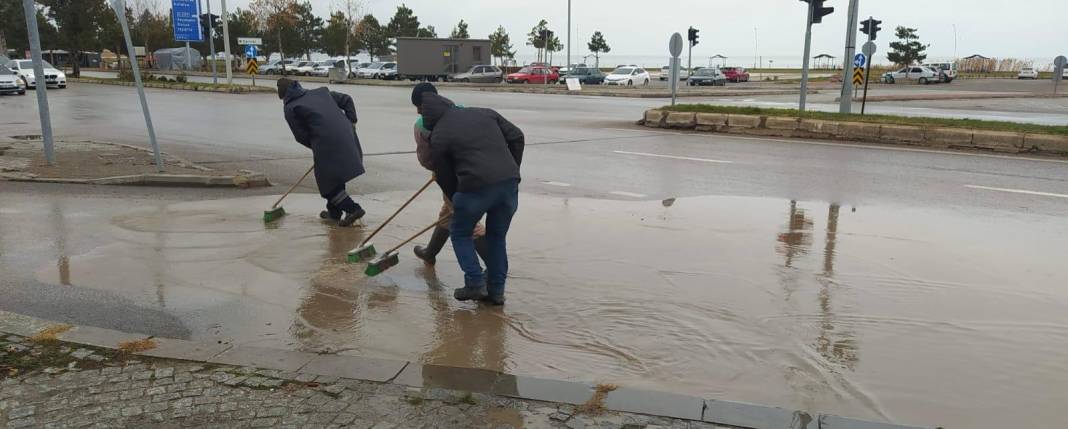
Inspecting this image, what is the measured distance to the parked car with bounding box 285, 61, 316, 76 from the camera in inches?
2307

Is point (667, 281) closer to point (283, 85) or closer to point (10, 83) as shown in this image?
point (283, 85)

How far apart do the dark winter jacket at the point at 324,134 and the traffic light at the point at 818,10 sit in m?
16.0

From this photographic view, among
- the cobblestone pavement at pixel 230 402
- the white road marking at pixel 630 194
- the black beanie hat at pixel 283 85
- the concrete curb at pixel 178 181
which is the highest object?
the black beanie hat at pixel 283 85

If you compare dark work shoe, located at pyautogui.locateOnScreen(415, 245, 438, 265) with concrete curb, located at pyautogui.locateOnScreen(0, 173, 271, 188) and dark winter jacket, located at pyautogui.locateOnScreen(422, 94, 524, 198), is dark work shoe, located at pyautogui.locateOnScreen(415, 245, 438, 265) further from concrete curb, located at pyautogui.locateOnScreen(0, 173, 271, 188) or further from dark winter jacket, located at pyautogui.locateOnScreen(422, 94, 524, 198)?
concrete curb, located at pyautogui.locateOnScreen(0, 173, 271, 188)

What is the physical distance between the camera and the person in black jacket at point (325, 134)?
7398 millimetres

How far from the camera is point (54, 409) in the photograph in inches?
149

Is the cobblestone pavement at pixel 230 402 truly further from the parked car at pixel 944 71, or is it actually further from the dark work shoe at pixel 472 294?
the parked car at pixel 944 71

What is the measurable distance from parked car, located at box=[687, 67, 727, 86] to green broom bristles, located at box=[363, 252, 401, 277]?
43791mm

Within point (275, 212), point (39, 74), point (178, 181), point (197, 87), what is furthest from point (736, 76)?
point (275, 212)

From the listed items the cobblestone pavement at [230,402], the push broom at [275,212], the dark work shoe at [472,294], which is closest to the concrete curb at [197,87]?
the push broom at [275,212]

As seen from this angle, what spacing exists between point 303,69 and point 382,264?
5613 cm

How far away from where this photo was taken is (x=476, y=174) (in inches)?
194

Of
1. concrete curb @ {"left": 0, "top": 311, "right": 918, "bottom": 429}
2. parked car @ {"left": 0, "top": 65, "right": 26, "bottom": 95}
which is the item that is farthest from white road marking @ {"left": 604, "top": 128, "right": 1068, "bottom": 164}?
parked car @ {"left": 0, "top": 65, "right": 26, "bottom": 95}

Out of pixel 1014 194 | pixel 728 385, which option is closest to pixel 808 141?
pixel 1014 194
